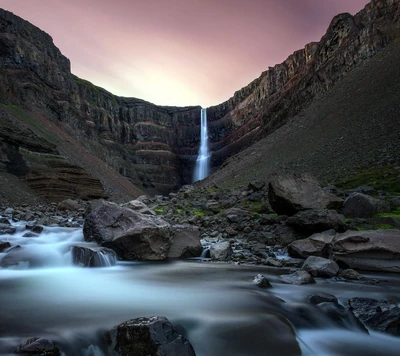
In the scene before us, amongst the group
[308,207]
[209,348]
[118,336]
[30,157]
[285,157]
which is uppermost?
[285,157]

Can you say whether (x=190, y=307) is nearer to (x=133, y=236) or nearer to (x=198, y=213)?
(x=133, y=236)

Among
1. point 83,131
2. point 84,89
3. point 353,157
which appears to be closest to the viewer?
point 353,157

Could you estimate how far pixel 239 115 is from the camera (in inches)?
3401

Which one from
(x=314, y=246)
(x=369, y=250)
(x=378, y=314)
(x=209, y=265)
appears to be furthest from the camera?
(x=209, y=265)

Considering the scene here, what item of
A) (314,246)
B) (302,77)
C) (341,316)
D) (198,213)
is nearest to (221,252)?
(314,246)

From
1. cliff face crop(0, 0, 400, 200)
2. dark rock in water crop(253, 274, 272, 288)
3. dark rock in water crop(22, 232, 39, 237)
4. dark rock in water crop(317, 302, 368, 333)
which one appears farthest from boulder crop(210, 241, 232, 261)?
cliff face crop(0, 0, 400, 200)

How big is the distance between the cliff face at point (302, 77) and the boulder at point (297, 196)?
4367 centimetres

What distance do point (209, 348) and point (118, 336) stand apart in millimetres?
1186

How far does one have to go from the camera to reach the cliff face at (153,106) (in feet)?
149

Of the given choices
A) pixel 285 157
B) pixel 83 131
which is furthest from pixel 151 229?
pixel 83 131

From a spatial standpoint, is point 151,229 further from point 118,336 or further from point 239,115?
point 239,115

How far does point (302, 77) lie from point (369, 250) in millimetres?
59860

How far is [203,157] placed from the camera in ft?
315

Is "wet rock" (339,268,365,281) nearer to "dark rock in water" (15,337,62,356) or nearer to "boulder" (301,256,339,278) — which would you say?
"boulder" (301,256,339,278)
